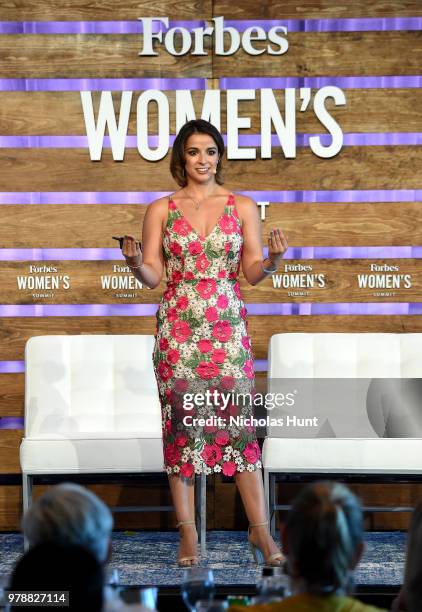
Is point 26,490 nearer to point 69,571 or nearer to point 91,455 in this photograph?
point 91,455

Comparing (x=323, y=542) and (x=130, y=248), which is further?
(x=130, y=248)

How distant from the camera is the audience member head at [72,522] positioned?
66.5 inches

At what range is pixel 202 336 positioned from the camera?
13.0 feet

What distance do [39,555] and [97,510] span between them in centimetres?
14

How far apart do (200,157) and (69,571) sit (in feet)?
8.45

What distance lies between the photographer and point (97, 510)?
5.65 ft

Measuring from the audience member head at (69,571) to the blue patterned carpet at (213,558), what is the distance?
214 cm

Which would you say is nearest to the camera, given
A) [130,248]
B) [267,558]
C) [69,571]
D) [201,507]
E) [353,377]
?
[69,571]

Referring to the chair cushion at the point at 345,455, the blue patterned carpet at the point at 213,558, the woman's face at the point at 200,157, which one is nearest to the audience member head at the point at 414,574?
the blue patterned carpet at the point at 213,558

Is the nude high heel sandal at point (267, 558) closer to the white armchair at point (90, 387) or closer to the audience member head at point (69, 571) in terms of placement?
the white armchair at point (90, 387)

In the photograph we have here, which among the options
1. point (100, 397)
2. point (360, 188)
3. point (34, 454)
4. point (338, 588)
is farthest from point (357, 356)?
point (338, 588)

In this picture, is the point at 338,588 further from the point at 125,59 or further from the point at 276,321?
the point at 125,59

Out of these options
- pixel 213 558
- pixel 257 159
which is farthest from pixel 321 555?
pixel 257 159

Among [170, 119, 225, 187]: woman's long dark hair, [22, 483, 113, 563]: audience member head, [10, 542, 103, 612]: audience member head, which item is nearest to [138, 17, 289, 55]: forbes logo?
[170, 119, 225, 187]: woman's long dark hair
